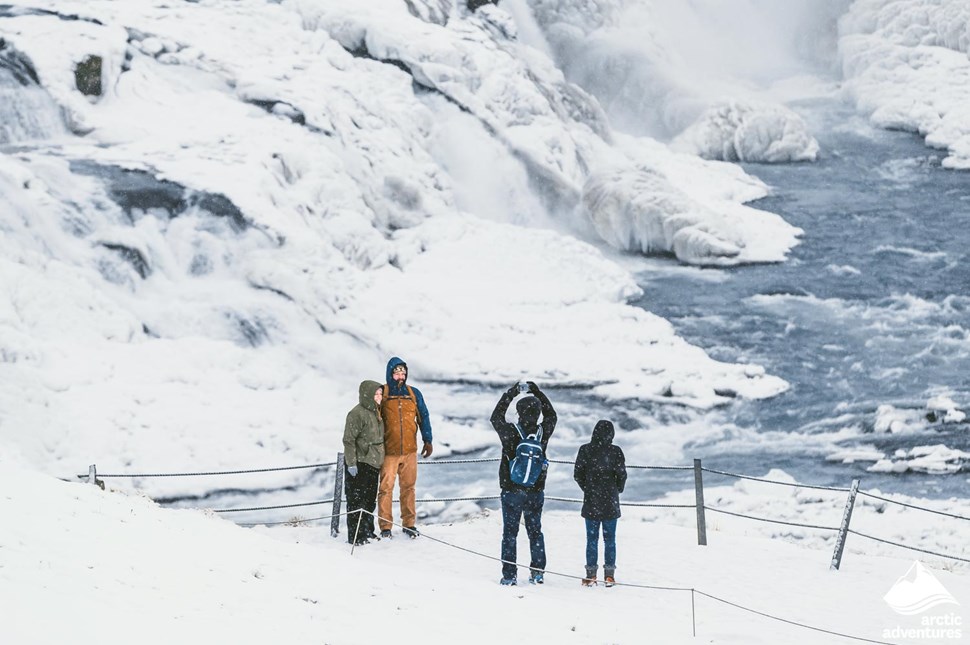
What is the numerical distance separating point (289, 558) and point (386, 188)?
44.5 feet

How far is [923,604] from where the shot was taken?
30.6 feet

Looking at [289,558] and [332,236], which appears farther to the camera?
[332,236]

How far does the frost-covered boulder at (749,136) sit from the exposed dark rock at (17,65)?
1439 centimetres

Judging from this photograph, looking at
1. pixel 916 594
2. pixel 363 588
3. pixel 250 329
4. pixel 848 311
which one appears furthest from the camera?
pixel 848 311

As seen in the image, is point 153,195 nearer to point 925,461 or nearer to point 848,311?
point 848,311

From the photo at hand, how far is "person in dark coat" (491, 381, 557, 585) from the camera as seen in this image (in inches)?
336

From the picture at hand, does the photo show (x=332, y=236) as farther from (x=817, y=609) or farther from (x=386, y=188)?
(x=817, y=609)

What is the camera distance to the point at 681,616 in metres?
8.57

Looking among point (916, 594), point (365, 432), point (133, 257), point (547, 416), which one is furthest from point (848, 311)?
point (547, 416)

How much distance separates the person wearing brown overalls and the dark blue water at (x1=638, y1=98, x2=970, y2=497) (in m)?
7.62

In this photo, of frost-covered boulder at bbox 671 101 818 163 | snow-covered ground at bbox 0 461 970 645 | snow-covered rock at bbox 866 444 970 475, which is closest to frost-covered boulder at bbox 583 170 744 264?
frost-covered boulder at bbox 671 101 818 163

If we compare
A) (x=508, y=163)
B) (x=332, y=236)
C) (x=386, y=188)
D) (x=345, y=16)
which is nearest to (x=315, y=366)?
(x=332, y=236)

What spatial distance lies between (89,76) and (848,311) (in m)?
13.4

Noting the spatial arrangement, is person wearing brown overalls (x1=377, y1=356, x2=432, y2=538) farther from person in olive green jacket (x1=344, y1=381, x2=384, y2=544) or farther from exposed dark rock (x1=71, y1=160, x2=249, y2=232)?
exposed dark rock (x1=71, y1=160, x2=249, y2=232)
